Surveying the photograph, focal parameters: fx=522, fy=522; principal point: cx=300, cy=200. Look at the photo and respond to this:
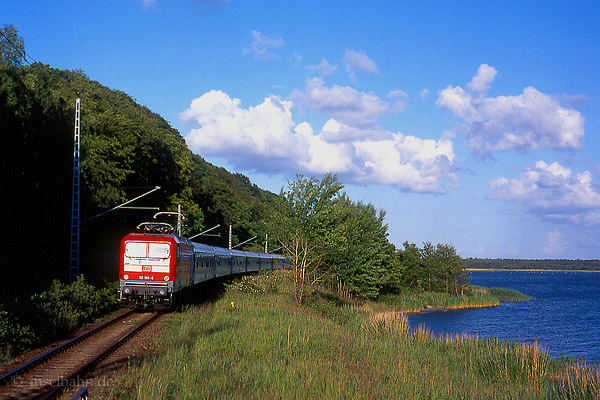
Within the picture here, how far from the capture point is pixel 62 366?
11.8 metres

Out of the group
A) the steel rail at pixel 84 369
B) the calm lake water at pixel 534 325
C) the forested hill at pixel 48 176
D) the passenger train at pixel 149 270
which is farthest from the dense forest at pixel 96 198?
the calm lake water at pixel 534 325

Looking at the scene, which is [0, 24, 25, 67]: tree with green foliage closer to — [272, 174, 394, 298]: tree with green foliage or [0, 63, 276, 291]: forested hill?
[0, 63, 276, 291]: forested hill

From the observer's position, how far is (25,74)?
32.9 metres

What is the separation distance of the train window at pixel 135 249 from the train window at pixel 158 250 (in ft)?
0.84

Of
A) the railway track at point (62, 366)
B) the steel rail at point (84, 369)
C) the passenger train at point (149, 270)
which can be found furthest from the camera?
the passenger train at point (149, 270)

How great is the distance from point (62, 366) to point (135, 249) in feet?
34.0

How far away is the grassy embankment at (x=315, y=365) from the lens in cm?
1096

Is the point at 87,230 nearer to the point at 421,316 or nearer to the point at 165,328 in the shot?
the point at 165,328

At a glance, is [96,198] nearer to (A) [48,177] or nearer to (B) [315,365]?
(A) [48,177]

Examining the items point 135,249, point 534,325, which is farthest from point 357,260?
point 135,249

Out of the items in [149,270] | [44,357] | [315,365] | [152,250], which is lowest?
[315,365]

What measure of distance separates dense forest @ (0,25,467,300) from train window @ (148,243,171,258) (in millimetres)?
4262

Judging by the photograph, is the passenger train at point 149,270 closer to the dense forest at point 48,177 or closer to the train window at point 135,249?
the train window at point 135,249

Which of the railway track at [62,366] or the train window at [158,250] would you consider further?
the train window at [158,250]
